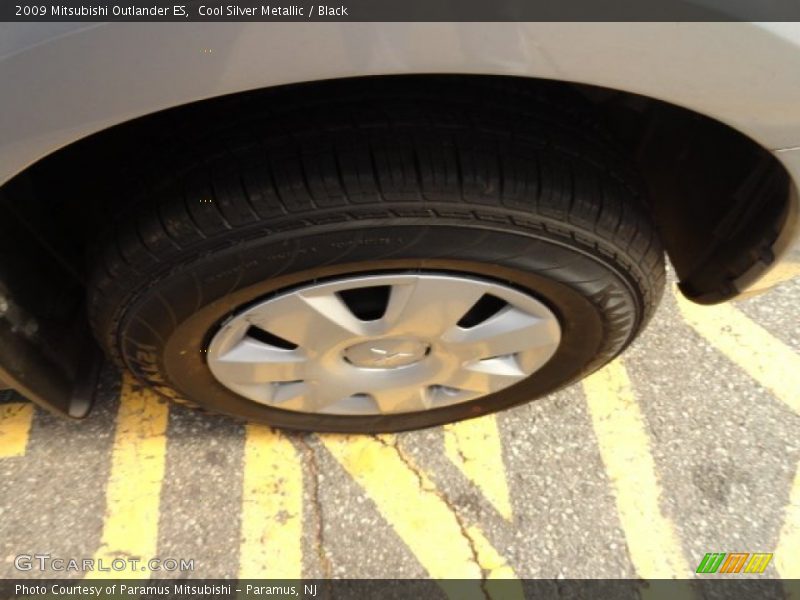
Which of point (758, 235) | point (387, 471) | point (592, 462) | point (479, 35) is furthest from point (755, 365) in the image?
point (479, 35)

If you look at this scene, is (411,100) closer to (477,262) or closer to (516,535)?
(477,262)

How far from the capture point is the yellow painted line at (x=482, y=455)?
158 cm

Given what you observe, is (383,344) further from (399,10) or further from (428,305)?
(399,10)

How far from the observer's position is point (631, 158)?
122 cm

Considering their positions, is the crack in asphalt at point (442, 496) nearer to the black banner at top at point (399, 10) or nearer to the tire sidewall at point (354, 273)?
the tire sidewall at point (354, 273)

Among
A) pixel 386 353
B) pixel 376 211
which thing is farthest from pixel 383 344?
pixel 376 211

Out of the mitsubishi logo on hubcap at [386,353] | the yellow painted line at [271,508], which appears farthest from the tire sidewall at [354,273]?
the yellow painted line at [271,508]

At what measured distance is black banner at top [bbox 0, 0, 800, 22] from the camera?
674 mm

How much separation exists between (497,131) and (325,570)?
1.02 meters

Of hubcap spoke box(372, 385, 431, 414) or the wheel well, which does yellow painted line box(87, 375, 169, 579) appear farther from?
hubcap spoke box(372, 385, 431, 414)

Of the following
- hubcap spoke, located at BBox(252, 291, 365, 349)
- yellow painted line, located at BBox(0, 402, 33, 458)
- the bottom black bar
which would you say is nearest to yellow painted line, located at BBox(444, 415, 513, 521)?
the bottom black bar

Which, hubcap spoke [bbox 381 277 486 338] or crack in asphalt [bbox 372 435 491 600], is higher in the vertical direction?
hubcap spoke [bbox 381 277 486 338]

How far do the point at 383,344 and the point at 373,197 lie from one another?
0.39 m

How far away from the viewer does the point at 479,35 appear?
28.2 inches
